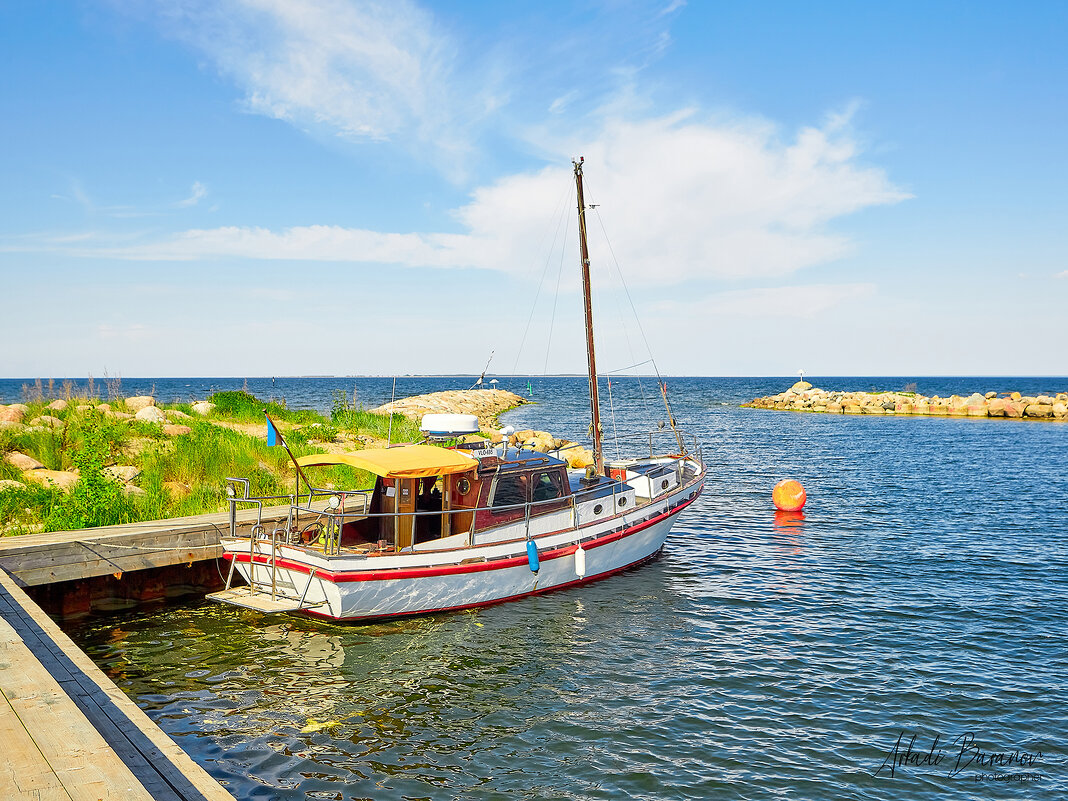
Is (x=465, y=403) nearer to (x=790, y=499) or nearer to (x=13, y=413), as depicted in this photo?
(x=13, y=413)

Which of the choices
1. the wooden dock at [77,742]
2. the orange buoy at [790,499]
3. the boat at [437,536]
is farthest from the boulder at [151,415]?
the orange buoy at [790,499]

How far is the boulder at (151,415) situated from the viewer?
24.7 meters

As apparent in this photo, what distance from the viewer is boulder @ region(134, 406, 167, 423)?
24.7m

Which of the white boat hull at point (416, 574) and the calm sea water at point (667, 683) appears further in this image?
the white boat hull at point (416, 574)

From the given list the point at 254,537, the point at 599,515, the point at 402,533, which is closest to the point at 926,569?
the point at 599,515

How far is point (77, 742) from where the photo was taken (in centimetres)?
611

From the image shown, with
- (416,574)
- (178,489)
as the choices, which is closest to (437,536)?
(416,574)

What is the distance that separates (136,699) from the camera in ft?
33.7

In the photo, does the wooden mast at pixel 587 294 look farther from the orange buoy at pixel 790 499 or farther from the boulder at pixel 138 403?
the boulder at pixel 138 403

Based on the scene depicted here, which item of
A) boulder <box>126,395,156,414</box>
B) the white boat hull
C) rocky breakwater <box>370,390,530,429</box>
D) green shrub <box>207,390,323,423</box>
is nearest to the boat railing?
the white boat hull

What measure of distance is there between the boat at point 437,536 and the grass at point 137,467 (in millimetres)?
2470

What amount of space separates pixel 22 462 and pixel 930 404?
80.6 metres

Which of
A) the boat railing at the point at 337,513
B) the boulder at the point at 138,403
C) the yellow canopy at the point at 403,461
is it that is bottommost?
the boat railing at the point at 337,513

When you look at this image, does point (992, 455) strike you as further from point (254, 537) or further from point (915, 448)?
point (254, 537)
